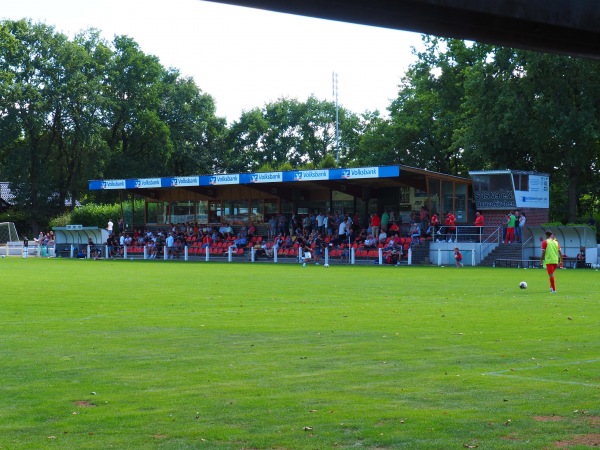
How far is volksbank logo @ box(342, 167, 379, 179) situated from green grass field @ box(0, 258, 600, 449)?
28.3 meters

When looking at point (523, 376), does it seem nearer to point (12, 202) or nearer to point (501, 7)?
point (501, 7)

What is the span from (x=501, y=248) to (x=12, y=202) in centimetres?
5745

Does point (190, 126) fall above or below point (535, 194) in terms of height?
above

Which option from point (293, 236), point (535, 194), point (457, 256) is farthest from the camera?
point (293, 236)

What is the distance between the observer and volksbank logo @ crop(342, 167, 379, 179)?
49.9 meters

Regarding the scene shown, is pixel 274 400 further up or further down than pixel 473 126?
further down

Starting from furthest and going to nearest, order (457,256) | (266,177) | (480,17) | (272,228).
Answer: (272,228), (266,177), (457,256), (480,17)

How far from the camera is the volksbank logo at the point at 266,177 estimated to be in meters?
55.1

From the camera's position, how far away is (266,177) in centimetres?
5588

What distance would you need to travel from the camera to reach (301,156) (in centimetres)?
11044

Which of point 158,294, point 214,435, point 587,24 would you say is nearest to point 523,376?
point 214,435

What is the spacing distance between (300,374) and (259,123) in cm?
9618

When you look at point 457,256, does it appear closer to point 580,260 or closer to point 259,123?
point 580,260

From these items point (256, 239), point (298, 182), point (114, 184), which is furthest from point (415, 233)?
point (114, 184)
